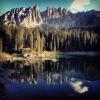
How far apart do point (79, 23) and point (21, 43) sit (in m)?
0.67

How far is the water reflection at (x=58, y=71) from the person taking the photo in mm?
3125

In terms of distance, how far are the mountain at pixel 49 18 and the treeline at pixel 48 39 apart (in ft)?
0.20

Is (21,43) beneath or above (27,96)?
above

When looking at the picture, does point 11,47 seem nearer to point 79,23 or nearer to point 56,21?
point 56,21

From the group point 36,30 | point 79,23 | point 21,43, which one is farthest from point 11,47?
point 79,23

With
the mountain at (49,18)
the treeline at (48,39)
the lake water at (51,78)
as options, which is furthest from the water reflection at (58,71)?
the mountain at (49,18)

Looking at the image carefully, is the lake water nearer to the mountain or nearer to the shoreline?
the shoreline

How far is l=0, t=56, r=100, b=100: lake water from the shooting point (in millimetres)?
3094

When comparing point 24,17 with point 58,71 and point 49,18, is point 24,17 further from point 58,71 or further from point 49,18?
point 58,71

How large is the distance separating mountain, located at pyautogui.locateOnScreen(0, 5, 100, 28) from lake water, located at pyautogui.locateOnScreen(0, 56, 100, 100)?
379 mm

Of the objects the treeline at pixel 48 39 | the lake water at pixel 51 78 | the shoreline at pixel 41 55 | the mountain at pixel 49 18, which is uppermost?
the mountain at pixel 49 18

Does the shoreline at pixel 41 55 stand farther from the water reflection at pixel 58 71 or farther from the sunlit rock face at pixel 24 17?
the sunlit rock face at pixel 24 17

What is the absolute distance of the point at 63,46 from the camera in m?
3.21

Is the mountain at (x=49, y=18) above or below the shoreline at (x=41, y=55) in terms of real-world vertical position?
above
